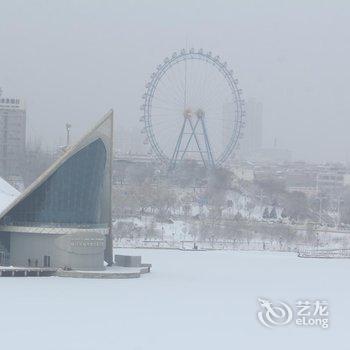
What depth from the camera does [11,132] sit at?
73.9m

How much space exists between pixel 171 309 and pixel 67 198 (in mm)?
8907

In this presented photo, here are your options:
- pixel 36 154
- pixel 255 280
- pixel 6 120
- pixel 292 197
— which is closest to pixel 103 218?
pixel 255 280

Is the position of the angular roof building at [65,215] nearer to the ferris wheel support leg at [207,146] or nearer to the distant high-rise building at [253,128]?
the ferris wheel support leg at [207,146]

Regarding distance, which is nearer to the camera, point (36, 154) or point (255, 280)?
point (255, 280)

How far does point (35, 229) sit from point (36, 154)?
120ft

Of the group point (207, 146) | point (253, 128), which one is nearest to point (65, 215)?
point (207, 146)

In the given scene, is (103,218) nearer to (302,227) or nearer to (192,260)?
(192,260)

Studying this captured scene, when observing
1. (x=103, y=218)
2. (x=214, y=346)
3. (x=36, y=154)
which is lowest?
(x=214, y=346)

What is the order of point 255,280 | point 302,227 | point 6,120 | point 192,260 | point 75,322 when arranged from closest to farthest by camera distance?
point 75,322 < point 255,280 < point 192,260 < point 302,227 < point 6,120

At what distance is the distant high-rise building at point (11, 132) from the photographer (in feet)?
217

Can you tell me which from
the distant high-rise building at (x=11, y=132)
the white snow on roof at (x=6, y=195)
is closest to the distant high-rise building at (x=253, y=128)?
the distant high-rise building at (x=11, y=132)

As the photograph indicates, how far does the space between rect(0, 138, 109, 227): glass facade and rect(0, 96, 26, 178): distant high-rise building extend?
36.9 metres

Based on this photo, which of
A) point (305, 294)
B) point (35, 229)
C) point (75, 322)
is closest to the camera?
point (75, 322)

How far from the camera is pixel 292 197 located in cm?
5428
